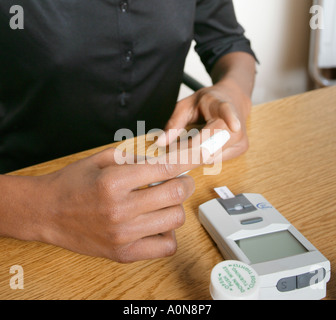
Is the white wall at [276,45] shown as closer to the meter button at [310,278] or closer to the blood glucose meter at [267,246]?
the blood glucose meter at [267,246]

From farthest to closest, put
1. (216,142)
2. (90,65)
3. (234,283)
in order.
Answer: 1. (90,65)
2. (216,142)
3. (234,283)

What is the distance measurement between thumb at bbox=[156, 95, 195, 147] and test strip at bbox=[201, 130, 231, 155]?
97 mm

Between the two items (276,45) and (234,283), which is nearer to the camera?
(234,283)

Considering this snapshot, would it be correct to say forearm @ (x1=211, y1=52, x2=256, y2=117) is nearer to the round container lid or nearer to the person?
the person

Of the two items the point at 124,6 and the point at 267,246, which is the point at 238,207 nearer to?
the point at 267,246

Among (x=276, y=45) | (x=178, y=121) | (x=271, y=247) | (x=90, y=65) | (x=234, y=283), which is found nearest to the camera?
(x=234, y=283)

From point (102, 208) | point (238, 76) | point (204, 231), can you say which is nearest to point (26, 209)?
point (102, 208)

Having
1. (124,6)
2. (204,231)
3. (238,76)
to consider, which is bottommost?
(204,231)

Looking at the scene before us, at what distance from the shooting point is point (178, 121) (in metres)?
0.77

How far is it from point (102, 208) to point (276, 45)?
1730 millimetres

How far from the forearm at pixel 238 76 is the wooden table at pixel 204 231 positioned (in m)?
0.06

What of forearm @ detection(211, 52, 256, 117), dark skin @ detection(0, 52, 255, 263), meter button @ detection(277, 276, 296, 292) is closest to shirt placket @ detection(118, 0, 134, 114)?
forearm @ detection(211, 52, 256, 117)

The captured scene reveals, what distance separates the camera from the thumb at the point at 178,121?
2.35 ft
